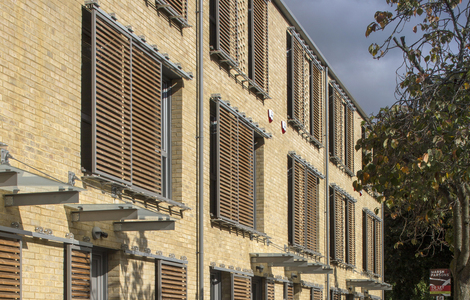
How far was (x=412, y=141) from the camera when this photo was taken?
37.1 feet

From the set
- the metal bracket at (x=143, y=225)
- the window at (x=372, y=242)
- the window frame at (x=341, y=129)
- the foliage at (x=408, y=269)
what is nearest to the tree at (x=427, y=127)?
the metal bracket at (x=143, y=225)

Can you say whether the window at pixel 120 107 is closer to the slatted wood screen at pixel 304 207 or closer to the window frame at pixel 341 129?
the slatted wood screen at pixel 304 207

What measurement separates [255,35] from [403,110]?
24.3ft

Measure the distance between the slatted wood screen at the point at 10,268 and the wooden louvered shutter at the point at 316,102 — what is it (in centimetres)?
1679

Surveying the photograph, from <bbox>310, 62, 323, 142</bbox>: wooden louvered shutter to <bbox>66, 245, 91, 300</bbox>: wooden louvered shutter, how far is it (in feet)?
49.7

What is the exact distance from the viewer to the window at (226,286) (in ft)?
50.3

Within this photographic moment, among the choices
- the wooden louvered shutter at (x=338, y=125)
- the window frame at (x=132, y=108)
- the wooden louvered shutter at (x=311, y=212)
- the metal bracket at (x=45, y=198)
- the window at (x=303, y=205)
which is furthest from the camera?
the wooden louvered shutter at (x=338, y=125)

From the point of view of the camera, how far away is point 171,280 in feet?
41.6

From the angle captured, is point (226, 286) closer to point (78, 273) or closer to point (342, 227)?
point (78, 273)

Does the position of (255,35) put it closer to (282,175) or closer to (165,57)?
(282,175)

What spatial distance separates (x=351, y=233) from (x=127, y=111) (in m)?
20.5

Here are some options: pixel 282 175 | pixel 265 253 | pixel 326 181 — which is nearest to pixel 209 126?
pixel 265 253

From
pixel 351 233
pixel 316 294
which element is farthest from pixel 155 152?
pixel 351 233

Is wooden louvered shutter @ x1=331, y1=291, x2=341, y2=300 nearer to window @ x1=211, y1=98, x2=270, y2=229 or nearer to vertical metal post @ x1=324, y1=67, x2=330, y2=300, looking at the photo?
vertical metal post @ x1=324, y1=67, x2=330, y2=300
